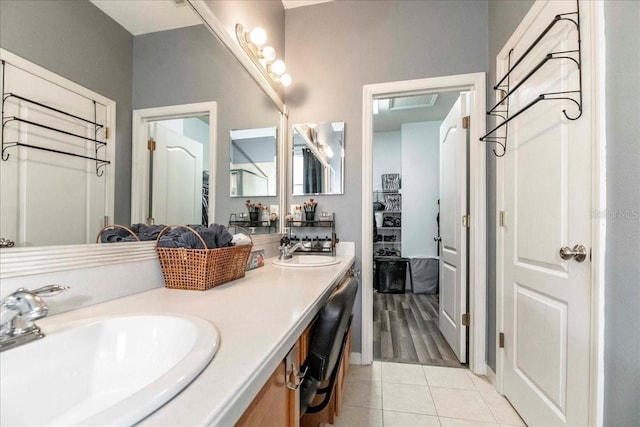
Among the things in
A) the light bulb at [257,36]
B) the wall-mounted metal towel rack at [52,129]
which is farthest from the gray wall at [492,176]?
the wall-mounted metal towel rack at [52,129]

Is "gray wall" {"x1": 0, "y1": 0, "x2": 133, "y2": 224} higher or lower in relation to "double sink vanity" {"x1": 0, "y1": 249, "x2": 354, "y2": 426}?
higher

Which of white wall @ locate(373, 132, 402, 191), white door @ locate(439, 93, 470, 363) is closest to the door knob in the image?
white door @ locate(439, 93, 470, 363)

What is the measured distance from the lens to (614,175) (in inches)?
34.6

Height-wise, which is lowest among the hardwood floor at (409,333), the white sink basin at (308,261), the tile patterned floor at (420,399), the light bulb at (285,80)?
the hardwood floor at (409,333)

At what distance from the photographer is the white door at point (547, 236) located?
1.02 meters

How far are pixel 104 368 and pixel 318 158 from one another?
1.79m

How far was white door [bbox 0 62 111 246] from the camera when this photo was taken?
57 centimetres

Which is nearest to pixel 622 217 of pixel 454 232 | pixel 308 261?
pixel 454 232

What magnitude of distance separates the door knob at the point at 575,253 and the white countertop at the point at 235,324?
92cm

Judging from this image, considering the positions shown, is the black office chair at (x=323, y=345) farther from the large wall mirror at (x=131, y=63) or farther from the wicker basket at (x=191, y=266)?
the large wall mirror at (x=131, y=63)

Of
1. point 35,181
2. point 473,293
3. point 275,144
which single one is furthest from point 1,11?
point 473,293

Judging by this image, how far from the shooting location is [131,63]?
0.85 meters

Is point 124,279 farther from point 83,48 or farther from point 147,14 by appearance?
point 147,14

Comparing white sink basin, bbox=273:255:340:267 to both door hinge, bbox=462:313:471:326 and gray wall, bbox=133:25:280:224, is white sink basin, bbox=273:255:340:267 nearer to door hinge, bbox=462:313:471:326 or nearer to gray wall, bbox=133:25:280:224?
gray wall, bbox=133:25:280:224
